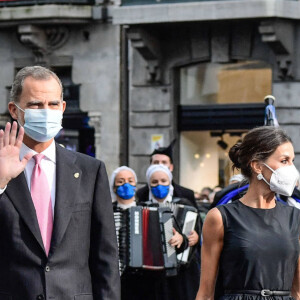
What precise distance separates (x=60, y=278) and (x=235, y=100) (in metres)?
15.4

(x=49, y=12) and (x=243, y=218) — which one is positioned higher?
(x=49, y=12)

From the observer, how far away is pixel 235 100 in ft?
67.0

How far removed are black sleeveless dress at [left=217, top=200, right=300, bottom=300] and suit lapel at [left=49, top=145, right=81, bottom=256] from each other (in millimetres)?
858

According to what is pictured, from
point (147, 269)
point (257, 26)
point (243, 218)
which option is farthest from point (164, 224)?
point (257, 26)

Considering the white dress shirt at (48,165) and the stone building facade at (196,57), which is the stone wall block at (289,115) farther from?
the white dress shirt at (48,165)

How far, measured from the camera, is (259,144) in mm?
5770

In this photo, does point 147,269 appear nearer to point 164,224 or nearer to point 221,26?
point 164,224

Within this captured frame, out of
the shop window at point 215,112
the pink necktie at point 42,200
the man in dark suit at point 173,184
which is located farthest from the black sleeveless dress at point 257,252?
the shop window at point 215,112

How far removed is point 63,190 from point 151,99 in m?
15.5

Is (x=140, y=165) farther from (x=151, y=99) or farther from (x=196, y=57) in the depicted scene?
(x=196, y=57)

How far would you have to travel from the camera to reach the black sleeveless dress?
5617 millimetres

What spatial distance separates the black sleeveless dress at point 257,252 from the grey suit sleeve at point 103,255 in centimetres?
64

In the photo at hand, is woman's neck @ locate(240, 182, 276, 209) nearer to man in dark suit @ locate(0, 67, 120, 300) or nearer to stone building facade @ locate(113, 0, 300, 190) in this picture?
man in dark suit @ locate(0, 67, 120, 300)

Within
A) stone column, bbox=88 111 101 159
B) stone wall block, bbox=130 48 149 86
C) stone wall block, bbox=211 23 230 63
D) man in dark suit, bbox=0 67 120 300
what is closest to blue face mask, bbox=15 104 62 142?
man in dark suit, bbox=0 67 120 300
